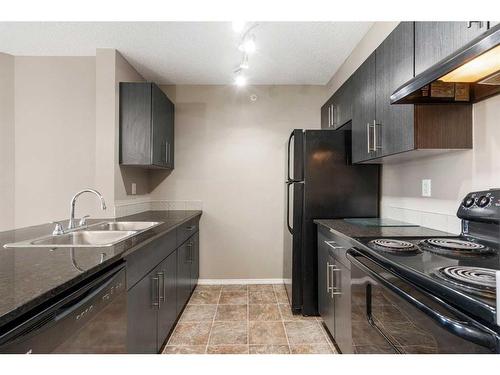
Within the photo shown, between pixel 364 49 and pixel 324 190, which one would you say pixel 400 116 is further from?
pixel 364 49

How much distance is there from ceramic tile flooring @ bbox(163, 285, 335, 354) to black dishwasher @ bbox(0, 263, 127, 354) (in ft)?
3.33

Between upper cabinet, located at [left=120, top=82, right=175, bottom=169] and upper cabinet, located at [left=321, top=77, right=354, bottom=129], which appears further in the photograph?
upper cabinet, located at [left=120, top=82, right=175, bottom=169]

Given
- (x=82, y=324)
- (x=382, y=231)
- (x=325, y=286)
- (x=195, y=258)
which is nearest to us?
(x=82, y=324)

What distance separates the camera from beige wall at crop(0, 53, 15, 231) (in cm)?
266

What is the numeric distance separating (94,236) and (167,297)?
2.35 feet

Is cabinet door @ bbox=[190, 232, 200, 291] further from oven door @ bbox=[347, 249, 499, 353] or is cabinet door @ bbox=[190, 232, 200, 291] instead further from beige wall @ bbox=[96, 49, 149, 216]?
oven door @ bbox=[347, 249, 499, 353]

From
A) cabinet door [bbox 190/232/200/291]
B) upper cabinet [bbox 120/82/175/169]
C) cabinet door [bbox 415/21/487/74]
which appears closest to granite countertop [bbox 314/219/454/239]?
cabinet door [bbox 415/21/487/74]

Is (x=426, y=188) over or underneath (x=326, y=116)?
underneath

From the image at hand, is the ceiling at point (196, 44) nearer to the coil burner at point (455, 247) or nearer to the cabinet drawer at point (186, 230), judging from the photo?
the cabinet drawer at point (186, 230)

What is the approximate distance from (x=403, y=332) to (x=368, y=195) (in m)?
1.59

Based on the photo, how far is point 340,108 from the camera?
8.35 feet

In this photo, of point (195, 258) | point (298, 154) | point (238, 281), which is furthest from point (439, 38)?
point (238, 281)

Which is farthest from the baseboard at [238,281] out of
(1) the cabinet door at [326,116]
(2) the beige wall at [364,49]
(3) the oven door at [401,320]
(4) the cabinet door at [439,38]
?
(4) the cabinet door at [439,38]
